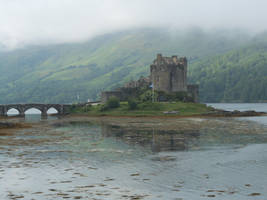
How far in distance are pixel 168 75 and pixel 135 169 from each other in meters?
104

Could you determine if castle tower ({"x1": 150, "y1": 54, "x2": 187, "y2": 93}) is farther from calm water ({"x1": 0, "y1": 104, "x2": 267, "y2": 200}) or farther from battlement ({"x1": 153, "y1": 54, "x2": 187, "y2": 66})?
calm water ({"x1": 0, "y1": 104, "x2": 267, "y2": 200})

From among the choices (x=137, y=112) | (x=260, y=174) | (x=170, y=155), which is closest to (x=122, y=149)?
(x=170, y=155)

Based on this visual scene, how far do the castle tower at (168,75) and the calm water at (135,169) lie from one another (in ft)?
262

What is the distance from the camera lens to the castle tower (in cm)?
13950

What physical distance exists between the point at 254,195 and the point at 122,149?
24252mm

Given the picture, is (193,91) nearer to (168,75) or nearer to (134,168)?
(168,75)

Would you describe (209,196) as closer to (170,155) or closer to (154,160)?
(154,160)

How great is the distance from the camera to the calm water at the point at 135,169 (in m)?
29.6

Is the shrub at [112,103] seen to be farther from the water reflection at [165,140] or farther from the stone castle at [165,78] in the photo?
the water reflection at [165,140]

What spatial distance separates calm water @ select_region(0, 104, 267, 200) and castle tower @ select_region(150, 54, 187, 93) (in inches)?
3148

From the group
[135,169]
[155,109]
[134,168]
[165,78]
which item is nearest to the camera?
[135,169]

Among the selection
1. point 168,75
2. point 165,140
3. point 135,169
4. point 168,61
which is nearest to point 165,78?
point 168,75

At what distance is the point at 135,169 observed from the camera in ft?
123

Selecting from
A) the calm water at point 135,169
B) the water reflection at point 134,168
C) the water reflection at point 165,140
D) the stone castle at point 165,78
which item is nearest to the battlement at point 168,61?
the stone castle at point 165,78
